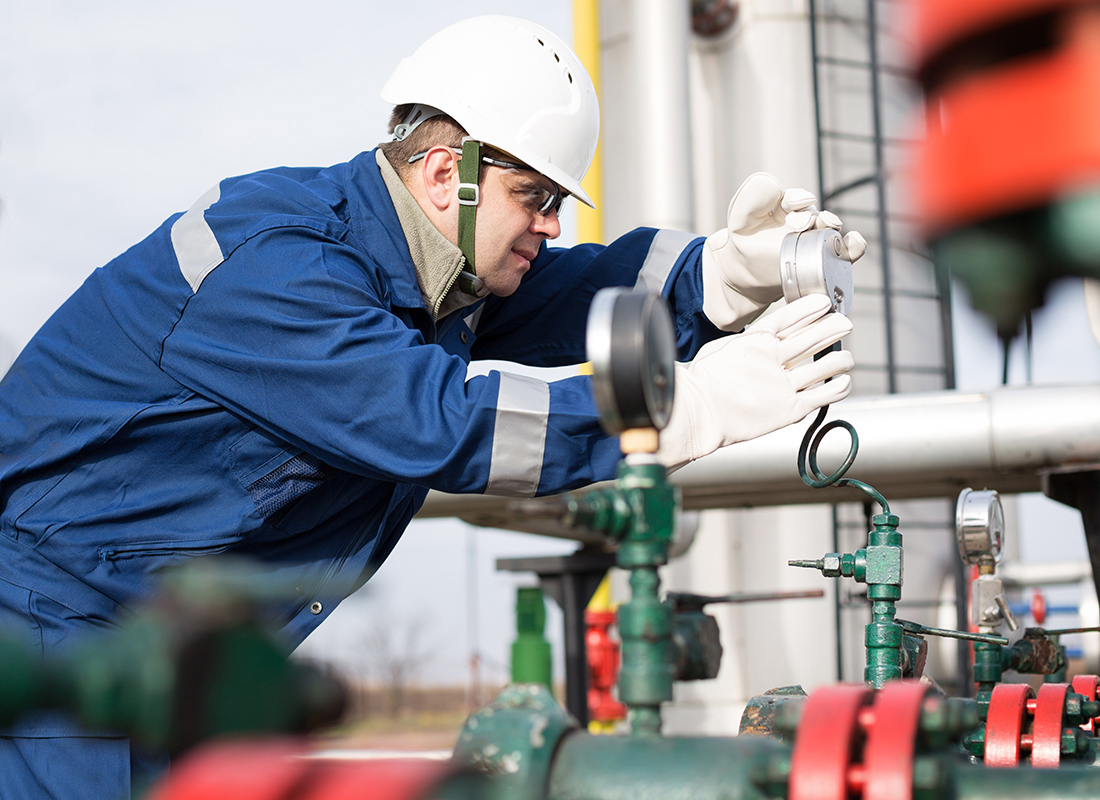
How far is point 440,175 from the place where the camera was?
5.86 feet

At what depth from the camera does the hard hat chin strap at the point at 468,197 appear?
68.3 inches

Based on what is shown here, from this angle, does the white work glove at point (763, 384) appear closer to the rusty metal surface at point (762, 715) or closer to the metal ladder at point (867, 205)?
the rusty metal surface at point (762, 715)

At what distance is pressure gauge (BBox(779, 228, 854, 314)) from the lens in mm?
1402

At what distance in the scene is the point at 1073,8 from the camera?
32cm

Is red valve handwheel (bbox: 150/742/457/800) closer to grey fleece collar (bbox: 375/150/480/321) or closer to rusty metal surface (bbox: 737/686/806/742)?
rusty metal surface (bbox: 737/686/806/742)

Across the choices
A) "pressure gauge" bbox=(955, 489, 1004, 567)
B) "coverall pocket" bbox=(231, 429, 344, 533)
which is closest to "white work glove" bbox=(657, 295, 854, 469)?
"coverall pocket" bbox=(231, 429, 344, 533)

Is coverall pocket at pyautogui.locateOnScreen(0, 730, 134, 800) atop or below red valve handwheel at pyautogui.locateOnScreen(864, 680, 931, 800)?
below

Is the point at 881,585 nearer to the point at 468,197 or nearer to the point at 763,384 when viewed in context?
the point at 763,384

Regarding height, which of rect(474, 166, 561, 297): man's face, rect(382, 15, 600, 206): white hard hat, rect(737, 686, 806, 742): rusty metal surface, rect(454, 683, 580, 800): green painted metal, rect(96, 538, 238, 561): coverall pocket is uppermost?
rect(382, 15, 600, 206): white hard hat

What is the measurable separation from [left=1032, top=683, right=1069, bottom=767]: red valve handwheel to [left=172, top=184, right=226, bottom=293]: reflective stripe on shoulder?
1114 mm

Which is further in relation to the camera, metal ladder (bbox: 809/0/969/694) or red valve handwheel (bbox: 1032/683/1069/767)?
metal ladder (bbox: 809/0/969/694)

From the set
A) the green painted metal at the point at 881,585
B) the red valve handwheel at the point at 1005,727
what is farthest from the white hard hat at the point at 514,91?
the red valve handwheel at the point at 1005,727

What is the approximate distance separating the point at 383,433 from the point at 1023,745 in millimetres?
797

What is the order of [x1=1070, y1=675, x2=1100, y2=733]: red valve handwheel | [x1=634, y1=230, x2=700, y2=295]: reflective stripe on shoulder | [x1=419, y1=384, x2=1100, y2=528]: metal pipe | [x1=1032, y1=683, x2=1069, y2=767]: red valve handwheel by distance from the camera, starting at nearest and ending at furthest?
[x1=1032, y1=683, x2=1069, y2=767]: red valve handwheel
[x1=1070, y1=675, x2=1100, y2=733]: red valve handwheel
[x1=634, y1=230, x2=700, y2=295]: reflective stripe on shoulder
[x1=419, y1=384, x2=1100, y2=528]: metal pipe
